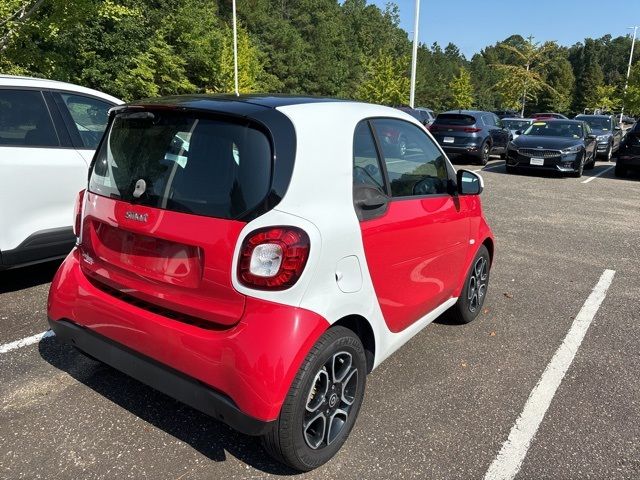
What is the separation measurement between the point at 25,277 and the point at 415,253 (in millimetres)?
3733

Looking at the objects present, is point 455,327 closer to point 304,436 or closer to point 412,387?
point 412,387

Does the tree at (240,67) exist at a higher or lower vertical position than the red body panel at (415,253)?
higher

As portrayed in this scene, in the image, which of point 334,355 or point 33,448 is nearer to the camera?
point 334,355

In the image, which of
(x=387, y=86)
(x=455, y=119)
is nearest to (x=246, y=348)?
(x=455, y=119)

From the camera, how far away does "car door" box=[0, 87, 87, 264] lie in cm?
406

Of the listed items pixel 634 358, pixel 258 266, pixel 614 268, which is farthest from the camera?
pixel 614 268

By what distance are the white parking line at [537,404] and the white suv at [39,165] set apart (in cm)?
369

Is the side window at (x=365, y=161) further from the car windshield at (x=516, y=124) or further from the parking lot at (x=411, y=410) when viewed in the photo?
the car windshield at (x=516, y=124)

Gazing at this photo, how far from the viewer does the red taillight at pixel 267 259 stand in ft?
6.96

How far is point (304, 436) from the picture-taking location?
91.1 inches

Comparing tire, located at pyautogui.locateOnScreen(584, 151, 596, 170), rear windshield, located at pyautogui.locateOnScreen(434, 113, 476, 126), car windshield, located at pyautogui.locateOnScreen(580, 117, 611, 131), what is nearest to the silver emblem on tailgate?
rear windshield, located at pyautogui.locateOnScreen(434, 113, 476, 126)

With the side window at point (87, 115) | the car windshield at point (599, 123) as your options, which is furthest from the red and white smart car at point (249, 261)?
the car windshield at point (599, 123)

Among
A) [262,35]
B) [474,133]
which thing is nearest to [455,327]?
[474,133]

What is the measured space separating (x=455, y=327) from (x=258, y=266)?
2.47 meters
